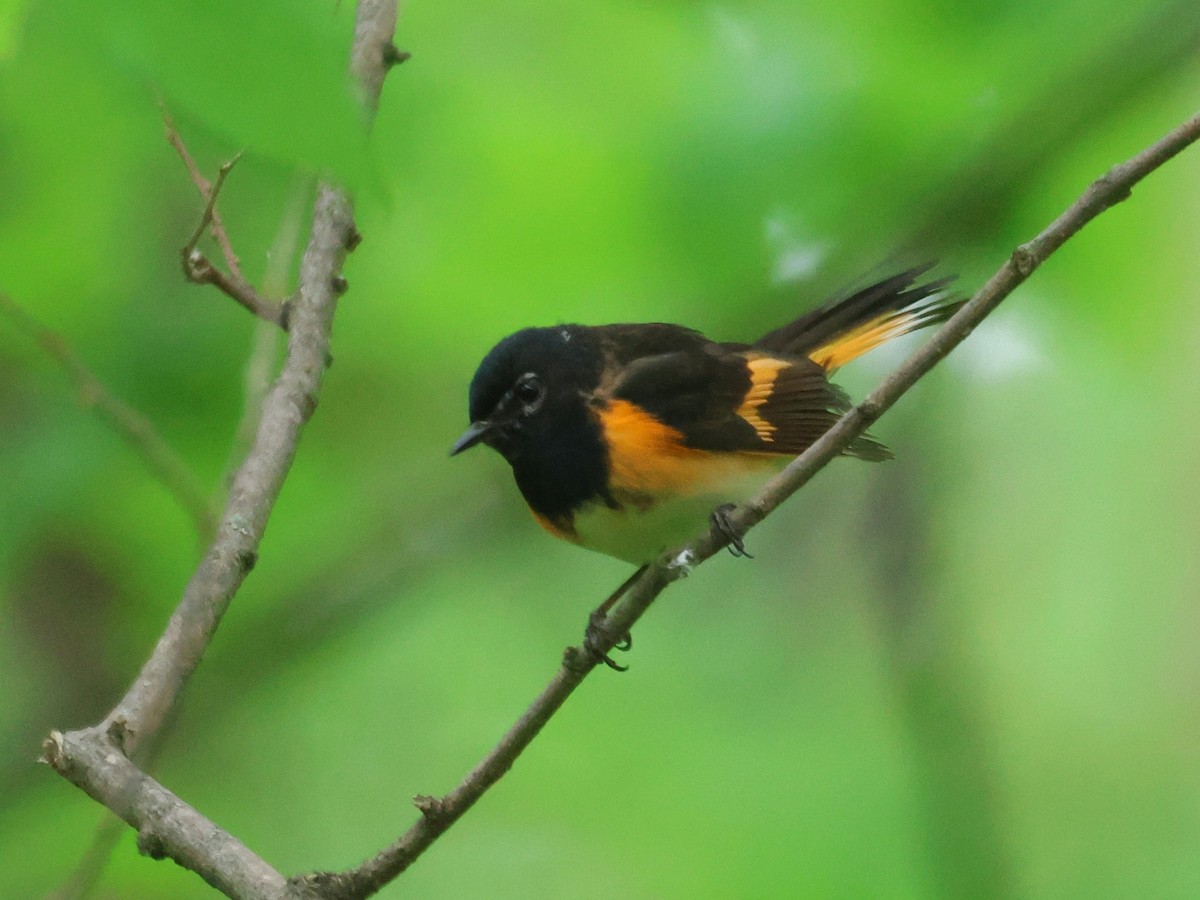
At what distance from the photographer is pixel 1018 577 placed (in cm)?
488

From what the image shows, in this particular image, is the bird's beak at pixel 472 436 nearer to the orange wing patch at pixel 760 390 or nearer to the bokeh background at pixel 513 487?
the bokeh background at pixel 513 487

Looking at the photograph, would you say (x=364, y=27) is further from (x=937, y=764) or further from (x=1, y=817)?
(x=937, y=764)

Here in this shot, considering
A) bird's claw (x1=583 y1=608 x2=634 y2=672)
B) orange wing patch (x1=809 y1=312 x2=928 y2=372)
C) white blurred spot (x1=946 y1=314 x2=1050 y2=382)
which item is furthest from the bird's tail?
bird's claw (x1=583 y1=608 x2=634 y2=672)

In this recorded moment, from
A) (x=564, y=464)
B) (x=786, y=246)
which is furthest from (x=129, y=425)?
(x=786, y=246)

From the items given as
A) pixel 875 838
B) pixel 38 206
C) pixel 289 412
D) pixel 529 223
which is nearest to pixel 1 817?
pixel 289 412

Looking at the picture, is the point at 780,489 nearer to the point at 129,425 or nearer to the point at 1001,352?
the point at 129,425

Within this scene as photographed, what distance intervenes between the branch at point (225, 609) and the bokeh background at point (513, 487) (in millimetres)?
108

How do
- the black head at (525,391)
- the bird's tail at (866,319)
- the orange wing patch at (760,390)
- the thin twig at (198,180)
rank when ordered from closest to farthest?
1. the thin twig at (198,180)
2. the black head at (525,391)
3. the orange wing patch at (760,390)
4. the bird's tail at (866,319)

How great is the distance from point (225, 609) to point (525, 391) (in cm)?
145

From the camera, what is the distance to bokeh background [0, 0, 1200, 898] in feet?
8.65

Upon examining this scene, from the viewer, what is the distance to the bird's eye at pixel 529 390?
3359 mm

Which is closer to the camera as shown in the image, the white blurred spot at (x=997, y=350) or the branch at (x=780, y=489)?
the branch at (x=780, y=489)

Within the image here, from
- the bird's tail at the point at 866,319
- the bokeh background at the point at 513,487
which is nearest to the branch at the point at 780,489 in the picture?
the bokeh background at the point at 513,487

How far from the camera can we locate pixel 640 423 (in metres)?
3.32
